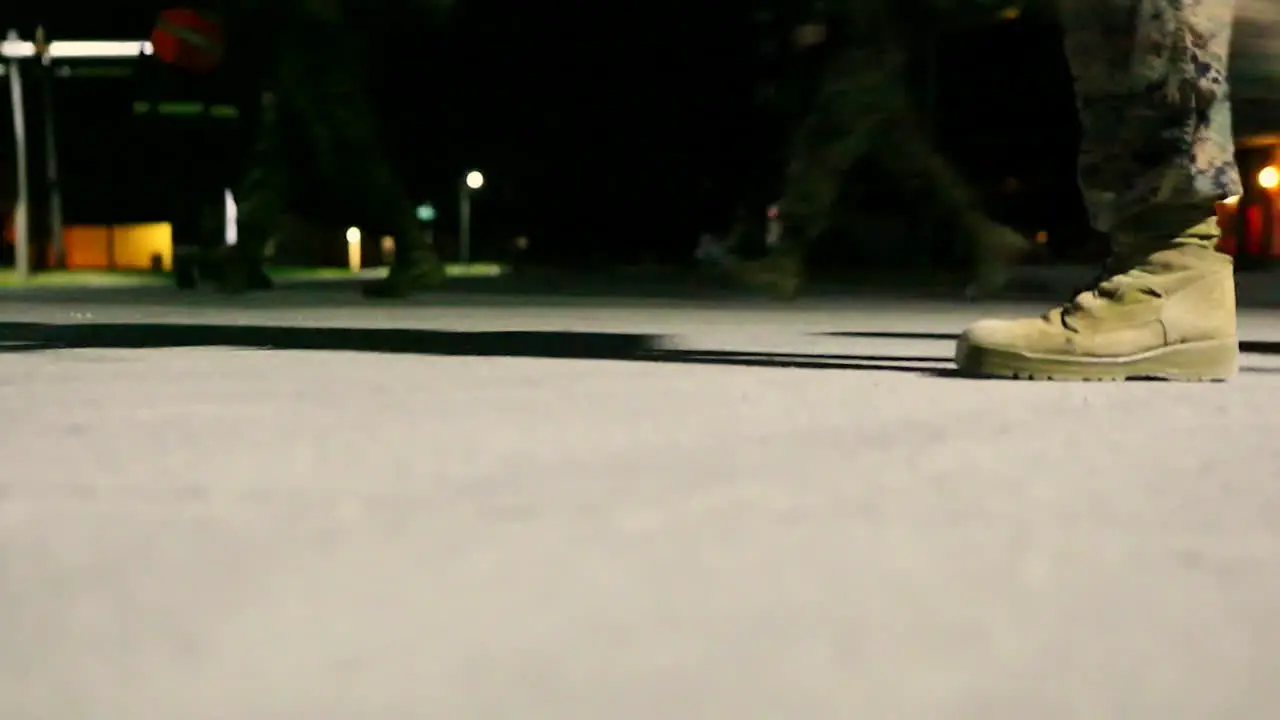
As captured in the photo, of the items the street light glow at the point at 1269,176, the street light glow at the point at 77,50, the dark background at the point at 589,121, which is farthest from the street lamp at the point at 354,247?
the street light glow at the point at 1269,176

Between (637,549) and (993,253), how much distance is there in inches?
180

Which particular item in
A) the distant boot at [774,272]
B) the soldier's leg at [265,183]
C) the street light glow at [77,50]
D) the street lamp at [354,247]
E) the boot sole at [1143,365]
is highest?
the street light glow at [77,50]

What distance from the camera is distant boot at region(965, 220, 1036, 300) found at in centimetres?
628

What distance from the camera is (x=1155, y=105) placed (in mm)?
3803

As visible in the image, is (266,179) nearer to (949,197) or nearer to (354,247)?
(949,197)

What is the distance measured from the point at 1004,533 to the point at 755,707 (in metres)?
0.77

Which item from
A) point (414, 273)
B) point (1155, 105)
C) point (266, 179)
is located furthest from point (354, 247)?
point (1155, 105)

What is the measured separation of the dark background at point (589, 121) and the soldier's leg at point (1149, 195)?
172 cm

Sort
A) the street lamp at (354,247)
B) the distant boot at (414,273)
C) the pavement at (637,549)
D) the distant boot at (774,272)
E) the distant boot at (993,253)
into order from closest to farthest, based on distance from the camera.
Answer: the pavement at (637,549)
the distant boot at (774,272)
the distant boot at (993,253)
the distant boot at (414,273)
the street lamp at (354,247)

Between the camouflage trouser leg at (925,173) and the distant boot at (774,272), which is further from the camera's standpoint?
the camouflage trouser leg at (925,173)

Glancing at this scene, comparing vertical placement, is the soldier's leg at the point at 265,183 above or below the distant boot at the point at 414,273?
above

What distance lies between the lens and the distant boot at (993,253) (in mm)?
6281

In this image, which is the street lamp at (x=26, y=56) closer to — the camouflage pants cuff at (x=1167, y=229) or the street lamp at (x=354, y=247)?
the camouflage pants cuff at (x=1167, y=229)

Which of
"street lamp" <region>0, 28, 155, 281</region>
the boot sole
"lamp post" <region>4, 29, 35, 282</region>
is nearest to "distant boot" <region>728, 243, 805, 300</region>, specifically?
the boot sole
